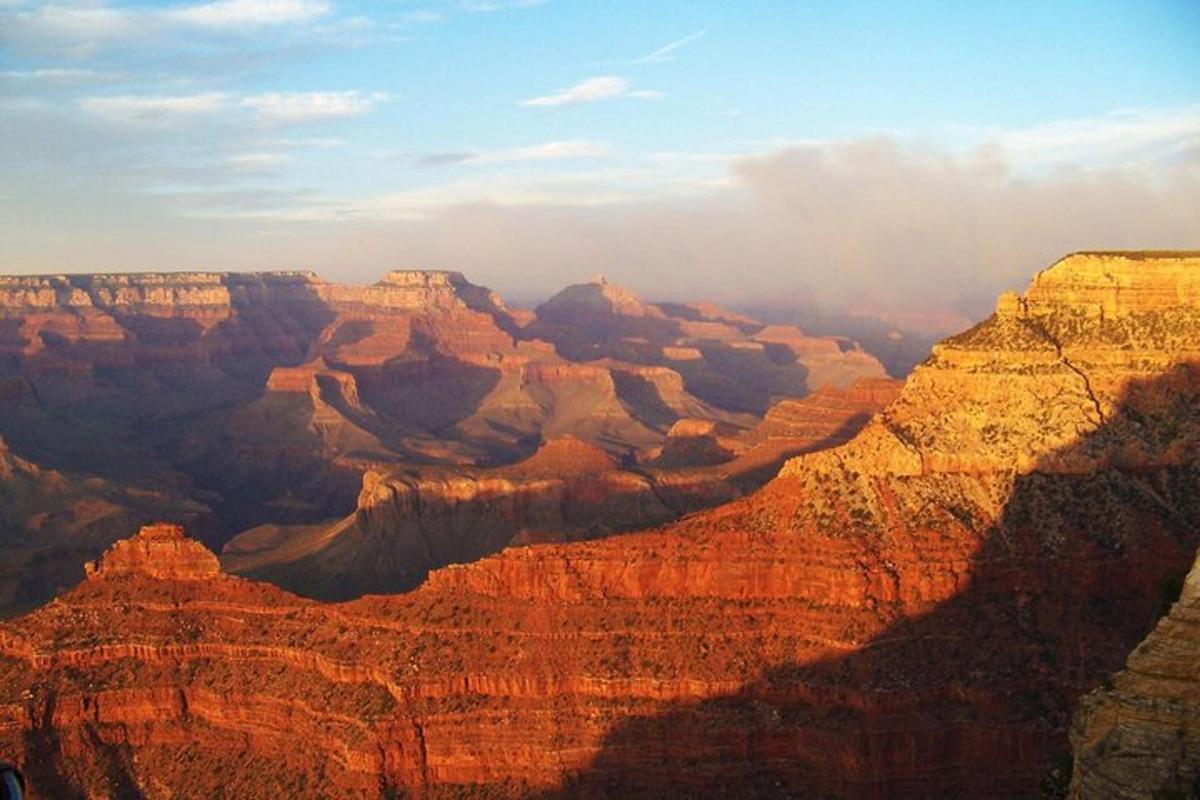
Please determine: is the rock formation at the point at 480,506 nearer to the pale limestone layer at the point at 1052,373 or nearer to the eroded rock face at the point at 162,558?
the eroded rock face at the point at 162,558

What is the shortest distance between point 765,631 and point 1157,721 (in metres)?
25.8

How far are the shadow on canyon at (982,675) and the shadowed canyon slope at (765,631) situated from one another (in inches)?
3.3

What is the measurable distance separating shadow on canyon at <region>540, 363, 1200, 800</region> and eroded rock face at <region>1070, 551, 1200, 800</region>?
20768mm

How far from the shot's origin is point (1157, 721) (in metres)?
22.0

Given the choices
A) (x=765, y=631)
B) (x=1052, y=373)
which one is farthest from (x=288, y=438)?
(x=1052, y=373)

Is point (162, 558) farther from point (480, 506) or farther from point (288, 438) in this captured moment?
point (288, 438)

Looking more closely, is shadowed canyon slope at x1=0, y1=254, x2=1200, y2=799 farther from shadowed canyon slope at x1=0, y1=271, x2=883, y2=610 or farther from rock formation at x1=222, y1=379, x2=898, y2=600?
shadowed canyon slope at x1=0, y1=271, x2=883, y2=610

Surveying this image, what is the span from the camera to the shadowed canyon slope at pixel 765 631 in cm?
4450

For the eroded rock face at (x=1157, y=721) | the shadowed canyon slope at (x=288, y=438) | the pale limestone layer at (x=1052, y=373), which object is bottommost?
the shadowed canyon slope at (x=288, y=438)

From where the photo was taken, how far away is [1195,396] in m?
49.0

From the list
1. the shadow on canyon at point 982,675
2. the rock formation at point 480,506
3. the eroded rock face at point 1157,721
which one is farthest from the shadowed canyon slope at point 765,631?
the rock formation at point 480,506

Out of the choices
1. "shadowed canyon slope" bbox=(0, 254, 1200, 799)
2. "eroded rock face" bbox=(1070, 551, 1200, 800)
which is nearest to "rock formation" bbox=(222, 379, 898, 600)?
"shadowed canyon slope" bbox=(0, 254, 1200, 799)

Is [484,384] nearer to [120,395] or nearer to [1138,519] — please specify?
[120,395]

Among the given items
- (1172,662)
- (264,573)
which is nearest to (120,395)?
(264,573)
